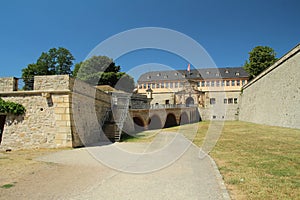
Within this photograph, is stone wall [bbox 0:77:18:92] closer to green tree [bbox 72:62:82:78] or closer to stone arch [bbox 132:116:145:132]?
stone arch [bbox 132:116:145:132]

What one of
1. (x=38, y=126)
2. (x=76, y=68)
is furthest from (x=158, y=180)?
(x=76, y=68)

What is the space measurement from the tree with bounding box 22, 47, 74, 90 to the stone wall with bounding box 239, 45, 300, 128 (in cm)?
3496

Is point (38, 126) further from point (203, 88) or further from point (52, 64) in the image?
point (203, 88)

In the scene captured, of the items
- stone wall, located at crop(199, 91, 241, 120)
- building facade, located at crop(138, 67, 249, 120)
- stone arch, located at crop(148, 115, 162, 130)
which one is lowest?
stone arch, located at crop(148, 115, 162, 130)

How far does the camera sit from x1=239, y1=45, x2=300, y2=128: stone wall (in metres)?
16.5

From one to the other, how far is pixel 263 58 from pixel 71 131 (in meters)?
39.6

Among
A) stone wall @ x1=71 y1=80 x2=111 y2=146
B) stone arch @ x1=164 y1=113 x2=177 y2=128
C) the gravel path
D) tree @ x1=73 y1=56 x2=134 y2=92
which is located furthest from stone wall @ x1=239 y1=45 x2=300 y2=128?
tree @ x1=73 y1=56 x2=134 y2=92

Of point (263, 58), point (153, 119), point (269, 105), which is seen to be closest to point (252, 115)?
point (269, 105)

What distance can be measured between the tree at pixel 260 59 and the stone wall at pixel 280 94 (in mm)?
13370

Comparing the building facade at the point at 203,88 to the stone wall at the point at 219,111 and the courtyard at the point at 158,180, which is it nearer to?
the stone wall at the point at 219,111

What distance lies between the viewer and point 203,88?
47.9 m

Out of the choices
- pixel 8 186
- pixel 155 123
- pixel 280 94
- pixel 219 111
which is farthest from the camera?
pixel 219 111

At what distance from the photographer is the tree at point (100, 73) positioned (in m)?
33.6

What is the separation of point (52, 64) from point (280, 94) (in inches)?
1512
